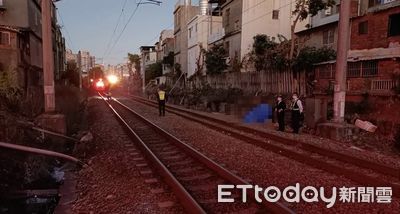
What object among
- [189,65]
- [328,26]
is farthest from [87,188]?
[189,65]

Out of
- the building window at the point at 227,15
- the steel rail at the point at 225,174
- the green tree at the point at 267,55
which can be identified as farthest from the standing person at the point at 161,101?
the building window at the point at 227,15

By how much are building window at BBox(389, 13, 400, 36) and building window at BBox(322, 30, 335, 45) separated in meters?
5.03

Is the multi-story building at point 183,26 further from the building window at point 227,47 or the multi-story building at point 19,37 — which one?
the multi-story building at point 19,37

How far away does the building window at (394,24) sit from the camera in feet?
68.4

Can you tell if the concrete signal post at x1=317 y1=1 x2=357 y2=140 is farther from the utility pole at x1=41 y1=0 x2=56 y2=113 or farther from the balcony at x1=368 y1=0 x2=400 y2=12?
the utility pole at x1=41 y1=0 x2=56 y2=113

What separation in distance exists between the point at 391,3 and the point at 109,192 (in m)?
20.0

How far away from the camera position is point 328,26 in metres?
26.3

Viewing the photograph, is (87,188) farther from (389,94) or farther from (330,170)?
(389,94)

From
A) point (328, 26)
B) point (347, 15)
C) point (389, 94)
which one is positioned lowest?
point (389, 94)

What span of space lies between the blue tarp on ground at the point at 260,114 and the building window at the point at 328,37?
955 cm

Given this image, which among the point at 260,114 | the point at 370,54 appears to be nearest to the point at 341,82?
the point at 260,114

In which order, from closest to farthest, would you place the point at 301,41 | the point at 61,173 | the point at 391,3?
the point at 61,173
the point at 391,3
the point at 301,41

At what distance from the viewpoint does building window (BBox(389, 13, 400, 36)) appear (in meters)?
20.8

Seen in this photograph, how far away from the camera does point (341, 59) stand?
13.4 meters
